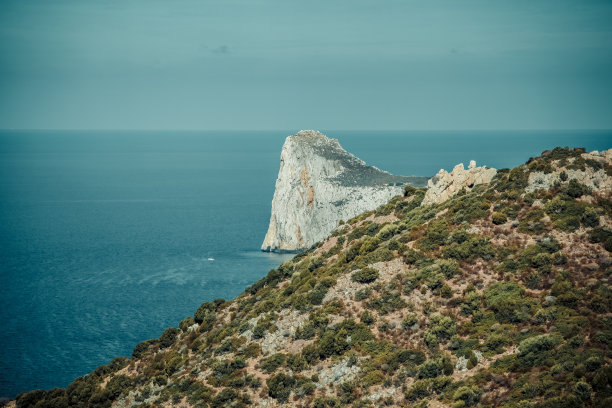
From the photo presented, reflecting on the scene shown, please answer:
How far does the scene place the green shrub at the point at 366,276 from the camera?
39.0 metres

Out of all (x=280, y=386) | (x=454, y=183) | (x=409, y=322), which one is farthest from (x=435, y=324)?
(x=454, y=183)

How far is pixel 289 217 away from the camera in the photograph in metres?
132

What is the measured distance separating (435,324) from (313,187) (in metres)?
97.2

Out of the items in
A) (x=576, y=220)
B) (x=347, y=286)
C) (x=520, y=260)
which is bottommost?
(x=347, y=286)

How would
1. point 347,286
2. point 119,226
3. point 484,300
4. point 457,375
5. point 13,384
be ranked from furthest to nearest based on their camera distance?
point 119,226, point 13,384, point 347,286, point 484,300, point 457,375

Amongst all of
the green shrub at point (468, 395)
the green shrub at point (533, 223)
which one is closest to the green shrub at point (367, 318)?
the green shrub at point (468, 395)

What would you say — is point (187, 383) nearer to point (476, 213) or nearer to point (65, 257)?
point (476, 213)

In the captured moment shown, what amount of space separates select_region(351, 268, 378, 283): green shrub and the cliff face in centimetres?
A: 8079

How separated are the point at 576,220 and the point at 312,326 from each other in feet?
58.4

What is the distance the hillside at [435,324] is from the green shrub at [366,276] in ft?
0.31

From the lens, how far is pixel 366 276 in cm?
3906

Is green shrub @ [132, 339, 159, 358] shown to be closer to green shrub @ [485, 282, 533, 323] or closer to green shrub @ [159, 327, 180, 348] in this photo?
green shrub @ [159, 327, 180, 348]

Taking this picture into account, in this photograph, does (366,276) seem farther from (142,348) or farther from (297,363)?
(142,348)

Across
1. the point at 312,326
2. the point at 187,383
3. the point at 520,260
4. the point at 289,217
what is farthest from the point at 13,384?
the point at 289,217
